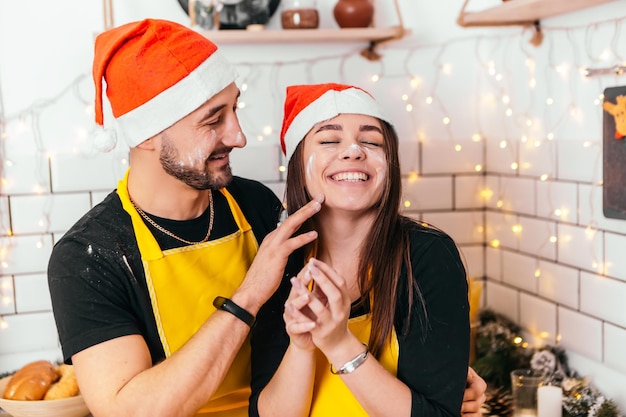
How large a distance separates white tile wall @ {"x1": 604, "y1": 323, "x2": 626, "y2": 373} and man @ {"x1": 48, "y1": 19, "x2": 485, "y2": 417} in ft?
1.61

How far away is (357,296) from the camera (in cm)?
150

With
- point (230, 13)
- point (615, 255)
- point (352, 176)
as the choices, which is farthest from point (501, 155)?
point (352, 176)

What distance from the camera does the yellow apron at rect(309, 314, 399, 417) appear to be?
54.7 inches

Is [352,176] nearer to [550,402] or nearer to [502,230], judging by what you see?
[550,402]

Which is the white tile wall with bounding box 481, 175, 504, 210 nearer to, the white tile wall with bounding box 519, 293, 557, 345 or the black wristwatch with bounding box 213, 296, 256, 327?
the white tile wall with bounding box 519, 293, 557, 345

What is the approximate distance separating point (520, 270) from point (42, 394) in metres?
1.47

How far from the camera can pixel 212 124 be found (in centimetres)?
156

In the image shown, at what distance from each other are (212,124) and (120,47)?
0.26 m

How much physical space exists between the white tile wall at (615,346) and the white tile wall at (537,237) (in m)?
0.30

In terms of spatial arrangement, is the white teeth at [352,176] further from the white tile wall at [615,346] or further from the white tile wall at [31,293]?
the white tile wall at [31,293]

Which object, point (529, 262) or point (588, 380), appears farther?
point (529, 262)

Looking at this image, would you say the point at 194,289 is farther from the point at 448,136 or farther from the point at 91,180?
the point at 448,136

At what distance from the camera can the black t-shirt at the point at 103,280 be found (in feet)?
4.69

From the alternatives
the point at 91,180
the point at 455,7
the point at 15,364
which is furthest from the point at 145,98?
the point at 455,7
